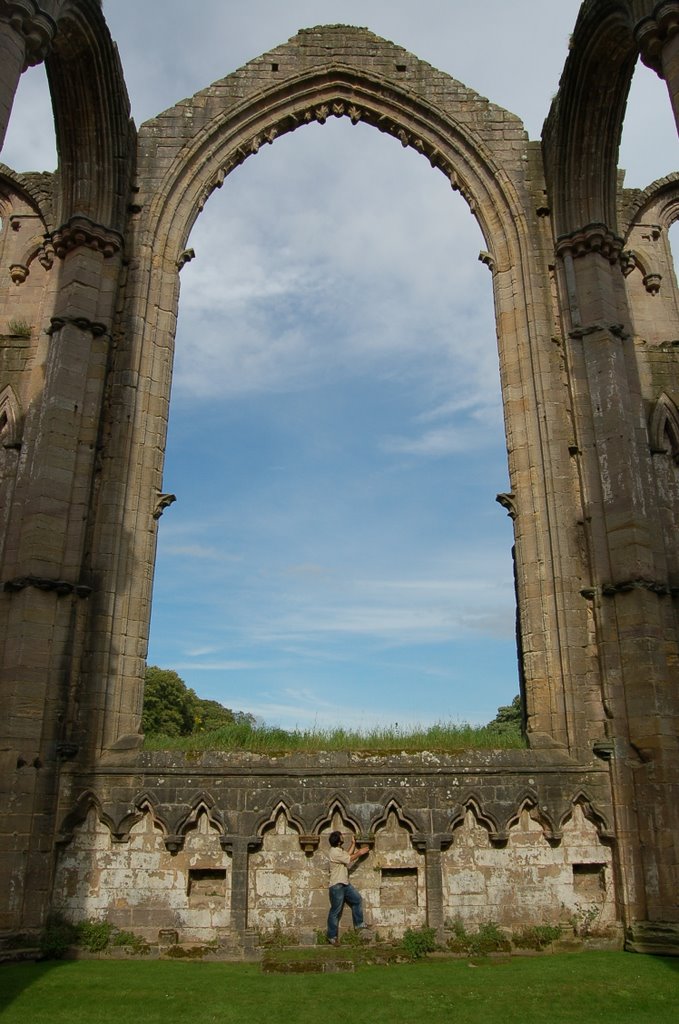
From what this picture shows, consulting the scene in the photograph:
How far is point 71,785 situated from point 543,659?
5.10 m

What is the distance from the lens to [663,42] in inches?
267

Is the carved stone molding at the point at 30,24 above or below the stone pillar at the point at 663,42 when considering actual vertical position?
above

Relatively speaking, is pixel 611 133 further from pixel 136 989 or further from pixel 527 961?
pixel 136 989

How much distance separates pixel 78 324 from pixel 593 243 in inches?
249

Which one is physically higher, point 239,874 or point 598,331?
point 598,331

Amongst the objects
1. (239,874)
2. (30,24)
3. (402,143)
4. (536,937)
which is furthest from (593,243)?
(239,874)

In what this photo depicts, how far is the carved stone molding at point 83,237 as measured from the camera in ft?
33.1

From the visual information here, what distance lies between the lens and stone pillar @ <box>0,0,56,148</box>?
21.5ft

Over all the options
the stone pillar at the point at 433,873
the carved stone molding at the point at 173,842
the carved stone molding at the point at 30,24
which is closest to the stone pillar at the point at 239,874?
the carved stone molding at the point at 173,842

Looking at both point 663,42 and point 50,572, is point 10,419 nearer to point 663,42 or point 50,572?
point 50,572

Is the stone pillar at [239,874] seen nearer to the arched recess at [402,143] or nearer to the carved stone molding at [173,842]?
the carved stone molding at [173,842]

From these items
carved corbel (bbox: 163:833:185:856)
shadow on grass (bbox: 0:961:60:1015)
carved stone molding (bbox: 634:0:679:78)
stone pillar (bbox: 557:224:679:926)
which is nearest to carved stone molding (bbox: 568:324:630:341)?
stone pillar (bbox: 557:224:679:926)

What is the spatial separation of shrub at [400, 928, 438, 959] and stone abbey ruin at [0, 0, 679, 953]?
0.18 metres

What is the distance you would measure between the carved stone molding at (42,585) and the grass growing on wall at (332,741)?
1841mm
